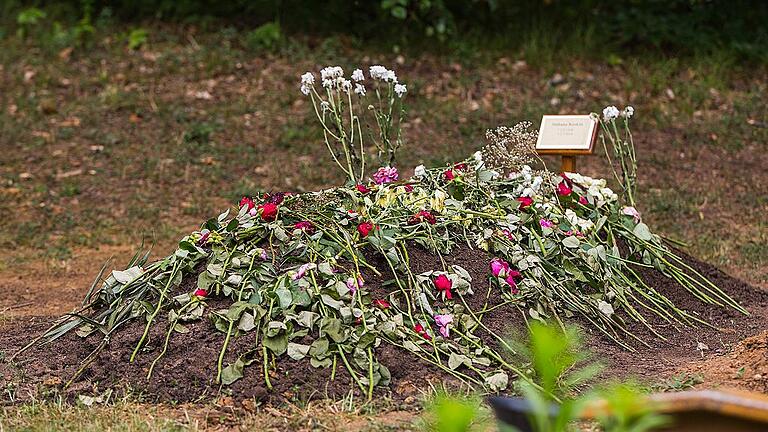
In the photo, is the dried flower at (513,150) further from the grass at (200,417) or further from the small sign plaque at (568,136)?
the grass at (200,417)

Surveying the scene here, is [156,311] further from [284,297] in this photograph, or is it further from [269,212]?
[269,212]

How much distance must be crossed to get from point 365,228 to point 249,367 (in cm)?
77

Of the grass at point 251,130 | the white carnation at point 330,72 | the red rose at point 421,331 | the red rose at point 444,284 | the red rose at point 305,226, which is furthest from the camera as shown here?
the grass at point 251,130

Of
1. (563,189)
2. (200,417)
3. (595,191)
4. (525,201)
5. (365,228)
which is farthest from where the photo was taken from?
(595,191)

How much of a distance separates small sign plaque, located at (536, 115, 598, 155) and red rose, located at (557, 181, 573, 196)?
1.09ft

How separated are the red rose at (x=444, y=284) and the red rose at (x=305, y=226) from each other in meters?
0.54

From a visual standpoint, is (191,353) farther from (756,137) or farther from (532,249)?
(756,137)

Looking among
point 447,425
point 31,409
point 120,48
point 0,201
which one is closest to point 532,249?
point 31,409

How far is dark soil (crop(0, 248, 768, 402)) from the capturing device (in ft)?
11.6

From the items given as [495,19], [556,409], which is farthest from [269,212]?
[495,19]

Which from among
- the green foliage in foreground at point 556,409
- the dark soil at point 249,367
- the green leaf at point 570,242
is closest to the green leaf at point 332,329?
the dark soil at point 249,367

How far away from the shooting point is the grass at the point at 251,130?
22.3 ft

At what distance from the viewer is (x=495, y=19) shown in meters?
10.1

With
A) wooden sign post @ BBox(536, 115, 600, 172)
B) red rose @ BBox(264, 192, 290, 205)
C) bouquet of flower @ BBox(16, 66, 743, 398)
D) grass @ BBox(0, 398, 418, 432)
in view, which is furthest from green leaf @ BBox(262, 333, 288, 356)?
wooden sign post @ BBox(536, 115, 600, 172)
